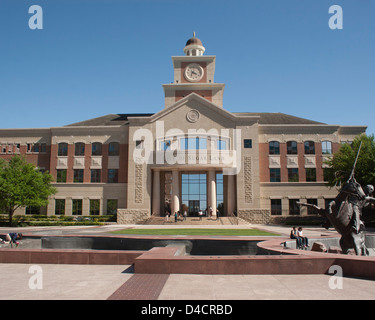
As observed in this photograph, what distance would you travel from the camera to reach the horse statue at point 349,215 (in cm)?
1387

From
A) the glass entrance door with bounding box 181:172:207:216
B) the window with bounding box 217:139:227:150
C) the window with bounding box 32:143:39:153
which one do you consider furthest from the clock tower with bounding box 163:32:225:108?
the window with bounding box 32:143:39:153

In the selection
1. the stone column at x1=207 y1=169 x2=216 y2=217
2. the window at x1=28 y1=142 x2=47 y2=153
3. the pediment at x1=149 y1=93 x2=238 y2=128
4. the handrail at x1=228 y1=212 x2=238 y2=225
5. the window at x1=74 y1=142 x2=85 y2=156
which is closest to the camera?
the handrail at x1=228 y1=212 x2=238 y2=225

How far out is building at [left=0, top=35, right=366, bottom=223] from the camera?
142ft

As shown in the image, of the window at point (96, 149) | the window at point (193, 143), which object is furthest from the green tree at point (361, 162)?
the window at point (96, 149)

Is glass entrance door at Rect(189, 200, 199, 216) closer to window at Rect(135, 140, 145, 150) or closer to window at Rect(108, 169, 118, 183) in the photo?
window at Rect(135, 140, 145, 150)

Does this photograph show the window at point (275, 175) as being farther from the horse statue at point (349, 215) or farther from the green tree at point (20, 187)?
the horse statue at point (349, 215)

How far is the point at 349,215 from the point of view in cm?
1405

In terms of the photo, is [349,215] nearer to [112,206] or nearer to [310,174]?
[310,174]

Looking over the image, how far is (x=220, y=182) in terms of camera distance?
46.1 metres

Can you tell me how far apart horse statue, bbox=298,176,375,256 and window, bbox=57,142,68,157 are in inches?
1583

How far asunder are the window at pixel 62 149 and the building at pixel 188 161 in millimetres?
144

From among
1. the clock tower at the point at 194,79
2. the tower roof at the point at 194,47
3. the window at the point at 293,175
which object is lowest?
the window at the point at 293,175

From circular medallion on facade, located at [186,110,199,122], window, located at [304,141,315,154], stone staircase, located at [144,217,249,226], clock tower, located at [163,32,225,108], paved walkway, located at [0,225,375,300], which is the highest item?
clock tower, located at [163,32,225,108]
